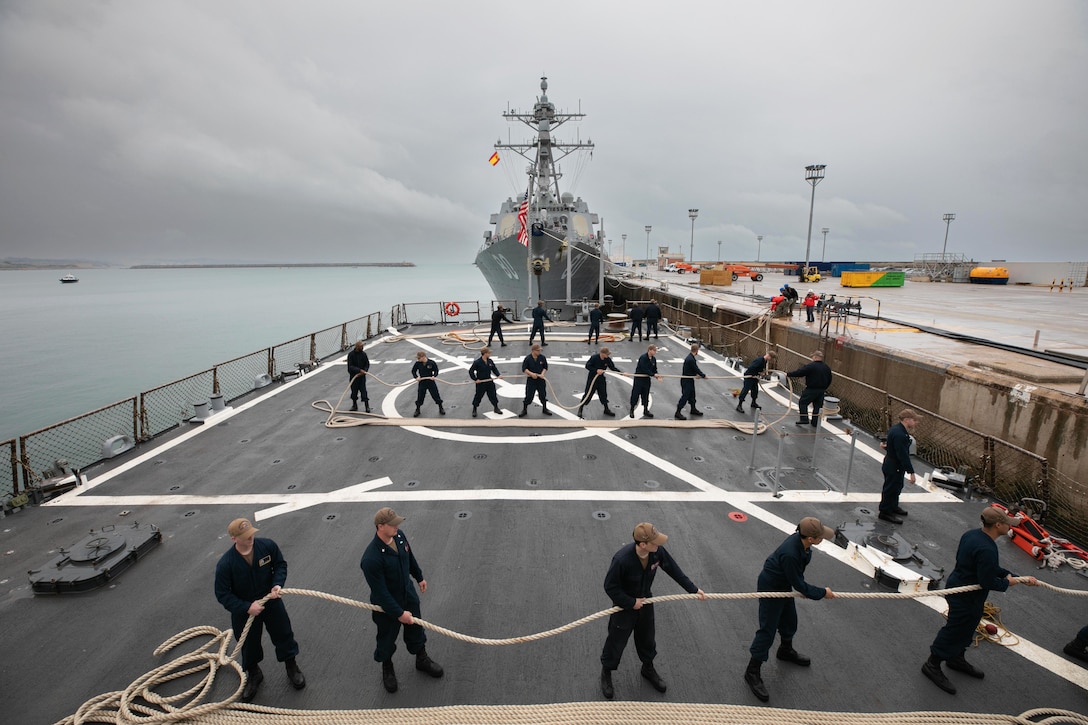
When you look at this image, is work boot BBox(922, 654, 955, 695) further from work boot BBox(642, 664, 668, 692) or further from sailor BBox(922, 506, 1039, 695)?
work boot BBox(642, 664, 668, 692)

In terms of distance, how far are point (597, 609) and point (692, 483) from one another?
3.26m

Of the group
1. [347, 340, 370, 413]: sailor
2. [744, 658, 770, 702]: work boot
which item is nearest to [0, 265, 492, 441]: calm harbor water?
[347, 340, 370, 413]: sailor

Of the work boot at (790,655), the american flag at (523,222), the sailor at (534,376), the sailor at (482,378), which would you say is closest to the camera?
the work boot at (790,655)

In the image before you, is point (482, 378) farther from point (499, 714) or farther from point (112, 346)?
point (112, 346)

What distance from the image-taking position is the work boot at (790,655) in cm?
414

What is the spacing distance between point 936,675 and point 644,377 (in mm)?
6604

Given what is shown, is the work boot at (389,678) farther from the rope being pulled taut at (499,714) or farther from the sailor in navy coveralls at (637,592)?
the sailor in navy coveralls at (637,592)

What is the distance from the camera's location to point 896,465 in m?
6.16

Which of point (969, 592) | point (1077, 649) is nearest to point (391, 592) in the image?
point (969, 592)

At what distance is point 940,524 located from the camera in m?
6.37

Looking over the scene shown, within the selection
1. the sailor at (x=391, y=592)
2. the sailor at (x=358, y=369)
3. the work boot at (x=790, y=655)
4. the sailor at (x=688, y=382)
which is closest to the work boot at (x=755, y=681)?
the work boot at (x=790, y=655)

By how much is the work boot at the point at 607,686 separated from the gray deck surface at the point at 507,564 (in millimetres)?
101

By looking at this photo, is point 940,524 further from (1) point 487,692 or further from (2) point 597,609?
(1) point 487,692

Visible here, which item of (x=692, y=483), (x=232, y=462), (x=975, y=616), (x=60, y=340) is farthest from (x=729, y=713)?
(x=60, y=340)
